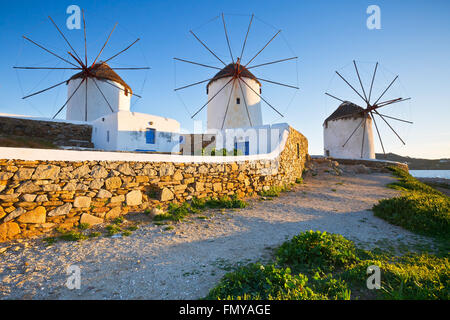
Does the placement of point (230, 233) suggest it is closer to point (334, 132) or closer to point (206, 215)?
point (206, 215)

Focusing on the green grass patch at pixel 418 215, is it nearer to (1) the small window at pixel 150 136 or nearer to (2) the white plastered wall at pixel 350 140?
(1) the small window at pixel 150 136

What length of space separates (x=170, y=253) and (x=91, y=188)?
101 inches

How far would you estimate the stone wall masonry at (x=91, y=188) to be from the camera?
Result: 3955 millimetres

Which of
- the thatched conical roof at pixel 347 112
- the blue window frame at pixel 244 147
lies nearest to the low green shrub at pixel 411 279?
the blue window frame at pixel 244 147

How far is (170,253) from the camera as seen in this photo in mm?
3695

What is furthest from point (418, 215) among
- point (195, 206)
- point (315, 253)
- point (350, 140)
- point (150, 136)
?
point (350, 140)

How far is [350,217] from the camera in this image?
6.16 meters

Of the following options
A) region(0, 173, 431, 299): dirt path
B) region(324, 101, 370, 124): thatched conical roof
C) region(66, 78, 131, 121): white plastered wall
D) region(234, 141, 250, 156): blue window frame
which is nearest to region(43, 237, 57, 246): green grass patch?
region(0, 173, 431, 299): dirt path

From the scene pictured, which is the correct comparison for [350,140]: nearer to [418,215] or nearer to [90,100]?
[418,215]

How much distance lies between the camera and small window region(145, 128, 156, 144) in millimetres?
14716

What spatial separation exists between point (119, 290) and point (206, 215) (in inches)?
134

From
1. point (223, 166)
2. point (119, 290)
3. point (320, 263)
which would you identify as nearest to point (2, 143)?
point (223, 166)

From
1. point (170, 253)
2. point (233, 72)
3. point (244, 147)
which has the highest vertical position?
point (233, 72)

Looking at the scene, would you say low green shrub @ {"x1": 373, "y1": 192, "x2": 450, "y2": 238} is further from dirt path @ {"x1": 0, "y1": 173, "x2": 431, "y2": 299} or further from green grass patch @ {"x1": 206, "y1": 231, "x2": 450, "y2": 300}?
green grass patch @ {"x1": 206, "y1": 231, "x2": 450, "y2": 300}
